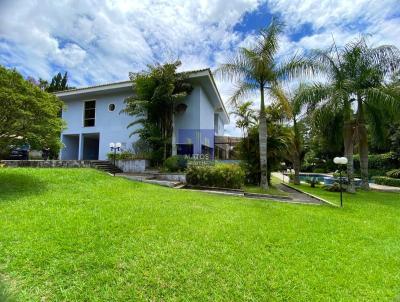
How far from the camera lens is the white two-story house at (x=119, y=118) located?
1880cm

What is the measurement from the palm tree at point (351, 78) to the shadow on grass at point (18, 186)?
14.8 m

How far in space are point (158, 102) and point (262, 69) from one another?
7.61 meters

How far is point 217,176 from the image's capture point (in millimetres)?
13141

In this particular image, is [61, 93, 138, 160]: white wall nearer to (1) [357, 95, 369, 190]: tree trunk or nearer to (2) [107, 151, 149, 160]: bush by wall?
(2) [107, 151, 149, 160]: bush by wall

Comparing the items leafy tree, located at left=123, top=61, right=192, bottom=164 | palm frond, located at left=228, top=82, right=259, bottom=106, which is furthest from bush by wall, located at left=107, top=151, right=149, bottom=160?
palm frond, located at left=228, top=82, right=259, bottom=106

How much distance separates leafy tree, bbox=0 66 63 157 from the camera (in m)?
8.15

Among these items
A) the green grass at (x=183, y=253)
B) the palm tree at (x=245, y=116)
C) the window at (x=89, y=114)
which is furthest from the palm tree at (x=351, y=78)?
the window at (x=89, y=114)

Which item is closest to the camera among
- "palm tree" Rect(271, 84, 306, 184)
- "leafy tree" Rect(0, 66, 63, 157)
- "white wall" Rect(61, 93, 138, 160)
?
"leafy tree" Rect(0, 66, 63, 157)

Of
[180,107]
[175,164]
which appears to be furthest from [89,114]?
[175,164]

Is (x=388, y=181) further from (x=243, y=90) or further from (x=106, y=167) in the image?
(x=106, y=167)

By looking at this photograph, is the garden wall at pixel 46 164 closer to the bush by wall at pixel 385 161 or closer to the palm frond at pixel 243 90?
the palm frond at pixel 243 90

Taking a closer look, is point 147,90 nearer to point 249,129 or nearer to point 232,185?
point 249,129

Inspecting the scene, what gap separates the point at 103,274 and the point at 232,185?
Result: 10.1 meters

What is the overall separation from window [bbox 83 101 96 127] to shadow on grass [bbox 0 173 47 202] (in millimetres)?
12944
